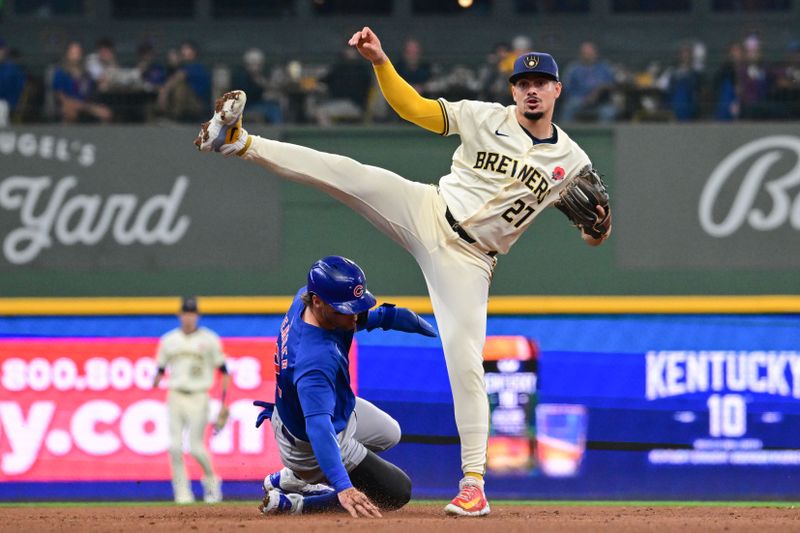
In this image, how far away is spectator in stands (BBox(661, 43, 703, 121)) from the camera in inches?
463

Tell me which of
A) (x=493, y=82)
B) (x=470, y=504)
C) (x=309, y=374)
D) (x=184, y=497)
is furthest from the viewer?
(x=493, y=82)

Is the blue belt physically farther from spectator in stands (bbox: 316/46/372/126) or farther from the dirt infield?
spectator in stands (bbox: 316/46/372/126)

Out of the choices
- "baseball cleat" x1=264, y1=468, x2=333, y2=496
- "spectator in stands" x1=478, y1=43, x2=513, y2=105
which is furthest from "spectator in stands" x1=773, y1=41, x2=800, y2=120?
"baseball cleat" x1=264, y1=468, x2=333, y2=496

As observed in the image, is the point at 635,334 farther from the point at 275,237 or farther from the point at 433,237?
the point at 433,237

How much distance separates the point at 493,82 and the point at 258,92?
85.0 inches

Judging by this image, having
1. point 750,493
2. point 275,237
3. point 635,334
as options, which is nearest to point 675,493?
point 750,493

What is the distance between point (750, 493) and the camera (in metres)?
11.1

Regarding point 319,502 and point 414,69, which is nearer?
point 319,502

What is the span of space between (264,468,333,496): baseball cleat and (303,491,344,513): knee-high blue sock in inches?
2.5

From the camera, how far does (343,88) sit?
1185cm

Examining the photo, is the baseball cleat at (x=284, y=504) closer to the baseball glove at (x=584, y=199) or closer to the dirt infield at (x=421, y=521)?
the dirt infield at (x=421, y=521)

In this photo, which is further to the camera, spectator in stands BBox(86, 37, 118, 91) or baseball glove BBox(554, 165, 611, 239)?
spectator in stands BBox(86, 37, 118, 91)

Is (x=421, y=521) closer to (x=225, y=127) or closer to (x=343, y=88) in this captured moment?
(x=225, y=127)

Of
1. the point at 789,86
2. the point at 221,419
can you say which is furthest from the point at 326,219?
the point at 789,86
